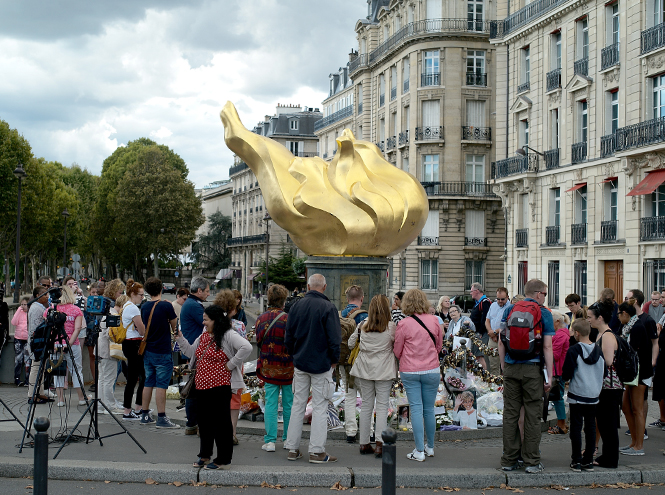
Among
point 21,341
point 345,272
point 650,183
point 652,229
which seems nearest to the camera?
point 345,272

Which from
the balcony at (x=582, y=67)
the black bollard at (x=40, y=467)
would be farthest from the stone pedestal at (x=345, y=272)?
the balcony at (x=582, y=67)

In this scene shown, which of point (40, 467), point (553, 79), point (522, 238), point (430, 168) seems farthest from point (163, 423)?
point (430, 168)

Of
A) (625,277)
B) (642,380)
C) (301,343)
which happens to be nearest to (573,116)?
(625,277)

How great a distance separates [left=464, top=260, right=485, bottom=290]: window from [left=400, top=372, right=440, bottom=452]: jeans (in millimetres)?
34626

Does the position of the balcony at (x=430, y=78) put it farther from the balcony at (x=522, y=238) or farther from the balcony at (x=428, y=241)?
the balcony at (x=522, y=238)

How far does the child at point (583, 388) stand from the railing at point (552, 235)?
22160 millimetres

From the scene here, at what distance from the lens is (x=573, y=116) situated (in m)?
28.2

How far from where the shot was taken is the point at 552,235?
29.7 m

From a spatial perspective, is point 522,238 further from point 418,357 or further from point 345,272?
point 418,357

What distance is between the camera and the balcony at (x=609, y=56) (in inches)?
1005

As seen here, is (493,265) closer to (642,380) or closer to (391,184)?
(391,184)

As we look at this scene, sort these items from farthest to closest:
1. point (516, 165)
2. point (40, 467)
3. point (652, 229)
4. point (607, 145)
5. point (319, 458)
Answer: point (516, 165) → point (607, 145) → point (652, 229) → point (319, 458) → point (40, 467)

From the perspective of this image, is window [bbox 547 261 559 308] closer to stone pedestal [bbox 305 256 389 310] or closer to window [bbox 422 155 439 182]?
window [bbox 422 155 439 182]

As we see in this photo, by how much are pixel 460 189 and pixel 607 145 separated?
53.0 ft
